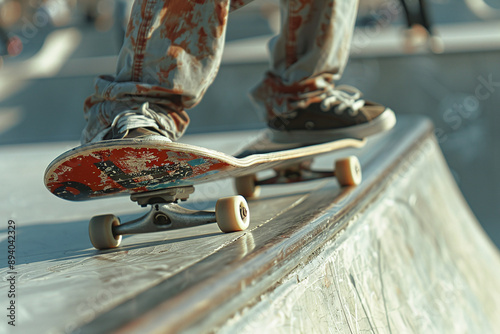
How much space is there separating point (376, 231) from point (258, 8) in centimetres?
849

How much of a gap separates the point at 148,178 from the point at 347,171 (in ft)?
3.08

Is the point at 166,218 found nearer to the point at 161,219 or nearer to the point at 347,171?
the point at 161,219

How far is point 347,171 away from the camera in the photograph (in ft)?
6.73

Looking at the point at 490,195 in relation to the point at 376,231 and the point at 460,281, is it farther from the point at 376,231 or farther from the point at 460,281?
Answer: the point at 376,231

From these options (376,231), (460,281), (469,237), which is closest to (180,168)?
(376,231)

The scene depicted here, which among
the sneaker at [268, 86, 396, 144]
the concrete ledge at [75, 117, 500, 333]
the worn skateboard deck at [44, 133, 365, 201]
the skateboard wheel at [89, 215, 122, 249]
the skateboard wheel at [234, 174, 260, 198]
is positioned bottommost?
the concrete ledge at [75, 117, 500, 333]

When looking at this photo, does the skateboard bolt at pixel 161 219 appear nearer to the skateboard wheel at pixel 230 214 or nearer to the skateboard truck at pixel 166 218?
the skateboard truck at pixel 166 218

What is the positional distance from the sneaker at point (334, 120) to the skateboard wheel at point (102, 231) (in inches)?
35.5

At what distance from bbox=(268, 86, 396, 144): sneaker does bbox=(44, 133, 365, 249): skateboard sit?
0.51 metres

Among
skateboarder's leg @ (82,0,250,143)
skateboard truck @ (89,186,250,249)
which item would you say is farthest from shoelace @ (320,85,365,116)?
skateboard truck @ (89,186,250,249)

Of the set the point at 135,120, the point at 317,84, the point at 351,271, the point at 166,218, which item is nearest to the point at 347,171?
the point at 317,84

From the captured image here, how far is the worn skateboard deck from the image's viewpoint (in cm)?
123

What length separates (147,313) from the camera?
732mm

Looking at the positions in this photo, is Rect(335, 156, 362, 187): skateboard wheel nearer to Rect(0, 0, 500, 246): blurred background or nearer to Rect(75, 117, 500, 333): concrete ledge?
Rect(75, 117, 500, 333): concrete ledge
